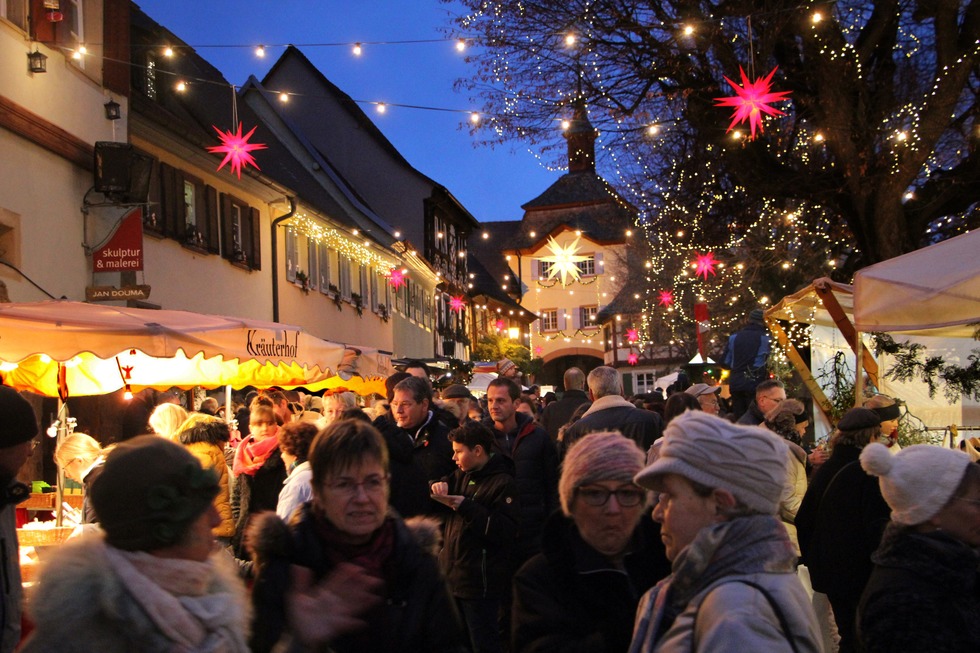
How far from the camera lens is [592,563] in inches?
132

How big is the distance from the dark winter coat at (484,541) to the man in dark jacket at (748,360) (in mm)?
7284

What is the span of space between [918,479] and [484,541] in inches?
131

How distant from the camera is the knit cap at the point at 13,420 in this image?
12.6 ft

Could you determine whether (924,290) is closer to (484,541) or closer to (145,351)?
(484,541)

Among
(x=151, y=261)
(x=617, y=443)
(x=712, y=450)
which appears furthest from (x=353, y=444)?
(x=151, y=261)

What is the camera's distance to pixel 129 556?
248cm

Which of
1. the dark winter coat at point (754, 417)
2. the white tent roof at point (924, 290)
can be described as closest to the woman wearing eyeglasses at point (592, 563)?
the white tent roof at point (924, 290)

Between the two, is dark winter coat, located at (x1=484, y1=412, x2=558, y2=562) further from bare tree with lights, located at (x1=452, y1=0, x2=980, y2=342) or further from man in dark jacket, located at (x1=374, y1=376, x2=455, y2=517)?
bare tree with lights, located at (x1=452, y1=0, x2=980, y2=342)

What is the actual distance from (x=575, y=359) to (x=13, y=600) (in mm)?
83917

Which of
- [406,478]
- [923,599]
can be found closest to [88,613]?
[923,599]

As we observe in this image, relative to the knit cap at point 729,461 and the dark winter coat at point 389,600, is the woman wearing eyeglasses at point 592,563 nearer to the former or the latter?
the dark winter coat at point 389,600

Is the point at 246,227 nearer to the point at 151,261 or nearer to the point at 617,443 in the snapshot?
the point at 151,261

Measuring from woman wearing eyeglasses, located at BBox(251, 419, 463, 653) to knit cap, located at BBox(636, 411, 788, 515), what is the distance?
802 millimetres

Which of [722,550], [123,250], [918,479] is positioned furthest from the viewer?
[123,250]
